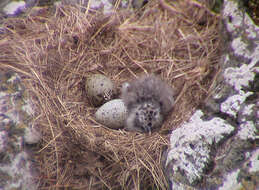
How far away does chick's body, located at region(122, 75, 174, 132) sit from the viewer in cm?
218

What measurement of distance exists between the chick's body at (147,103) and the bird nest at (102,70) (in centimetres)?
8

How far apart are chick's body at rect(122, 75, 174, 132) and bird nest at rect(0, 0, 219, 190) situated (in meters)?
0.08

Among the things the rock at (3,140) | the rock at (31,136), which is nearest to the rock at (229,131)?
the rock at (31,136)

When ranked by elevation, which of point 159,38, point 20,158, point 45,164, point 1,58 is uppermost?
point 159,38

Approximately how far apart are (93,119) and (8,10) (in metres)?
1.41

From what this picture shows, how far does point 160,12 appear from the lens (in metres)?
2.76

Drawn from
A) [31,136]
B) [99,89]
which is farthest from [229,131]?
[31,136]

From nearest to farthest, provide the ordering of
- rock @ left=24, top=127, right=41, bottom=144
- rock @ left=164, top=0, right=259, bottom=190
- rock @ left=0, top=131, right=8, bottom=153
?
rock @ left=164, top=0, right=259, bottom=190 < rock @ left=0, top=131, right=8, bottom=153 < rock @ left=24, top=127, right=41, bottom=144

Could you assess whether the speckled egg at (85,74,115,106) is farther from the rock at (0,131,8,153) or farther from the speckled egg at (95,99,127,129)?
the rock at (0,131,8,153)

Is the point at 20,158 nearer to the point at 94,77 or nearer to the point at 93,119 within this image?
the point at 93,119

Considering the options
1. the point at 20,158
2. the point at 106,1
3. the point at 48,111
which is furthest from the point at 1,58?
the point at 106,1

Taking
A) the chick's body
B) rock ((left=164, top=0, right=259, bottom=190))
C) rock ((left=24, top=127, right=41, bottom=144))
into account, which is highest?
rock ((left=164, top=0, right=259, bottom=190))

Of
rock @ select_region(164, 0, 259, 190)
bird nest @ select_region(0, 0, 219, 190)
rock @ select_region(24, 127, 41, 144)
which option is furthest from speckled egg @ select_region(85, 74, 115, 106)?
rock @ select_region(164, 0, 259, 190)

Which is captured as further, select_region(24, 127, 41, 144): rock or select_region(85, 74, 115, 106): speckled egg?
select_region(85, 74, 115, 106): speckled egg
